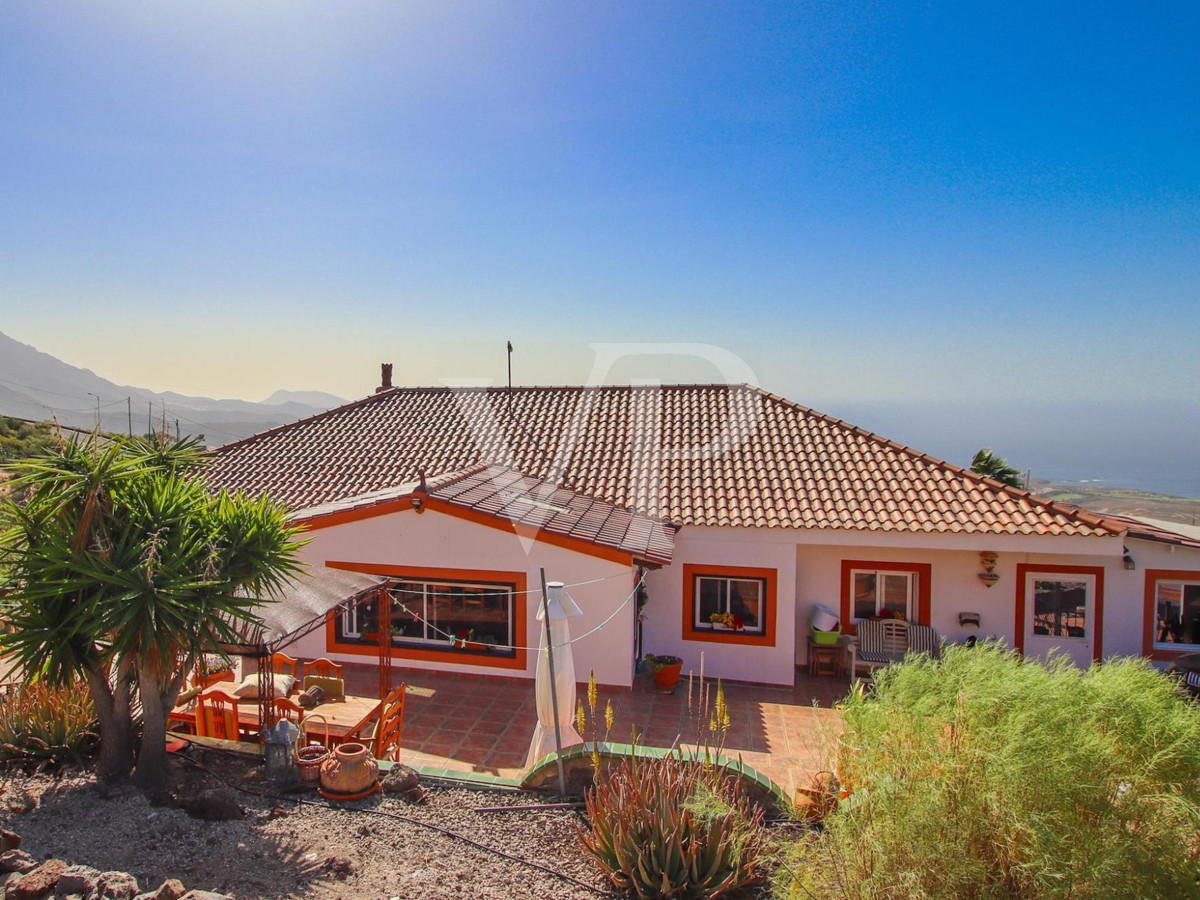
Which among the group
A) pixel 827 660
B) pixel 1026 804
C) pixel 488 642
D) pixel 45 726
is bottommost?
pixel 827 660

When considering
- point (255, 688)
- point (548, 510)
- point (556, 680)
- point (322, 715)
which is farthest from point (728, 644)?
point (255, 688)

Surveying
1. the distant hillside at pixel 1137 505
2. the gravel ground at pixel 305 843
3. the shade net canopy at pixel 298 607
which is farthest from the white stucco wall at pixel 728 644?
the distant hillside at pixel 1137 505

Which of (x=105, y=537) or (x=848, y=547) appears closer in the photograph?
(x=105, y=537)

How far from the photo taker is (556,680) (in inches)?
327

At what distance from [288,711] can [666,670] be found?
255 inches

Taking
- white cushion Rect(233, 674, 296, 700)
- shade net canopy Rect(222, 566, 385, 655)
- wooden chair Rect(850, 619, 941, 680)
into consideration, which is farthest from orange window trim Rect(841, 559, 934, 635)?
white cushion Rect(233, 674, 296, 700)

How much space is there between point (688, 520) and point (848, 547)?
3.32 metres

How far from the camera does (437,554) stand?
12836mm

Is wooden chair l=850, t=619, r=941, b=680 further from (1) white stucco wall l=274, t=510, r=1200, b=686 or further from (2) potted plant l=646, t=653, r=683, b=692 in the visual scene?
(2) potted plant l=646, t=653, r=683, b=692

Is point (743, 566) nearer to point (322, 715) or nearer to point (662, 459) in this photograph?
point (662, 459)

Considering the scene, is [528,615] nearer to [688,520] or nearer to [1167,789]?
[688,520]

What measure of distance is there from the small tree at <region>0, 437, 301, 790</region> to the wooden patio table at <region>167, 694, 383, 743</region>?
5.38ft

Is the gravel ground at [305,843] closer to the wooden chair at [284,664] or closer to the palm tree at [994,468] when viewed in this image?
the wooden chair at [284,664]

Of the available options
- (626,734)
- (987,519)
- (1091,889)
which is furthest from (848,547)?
(1091,889)
